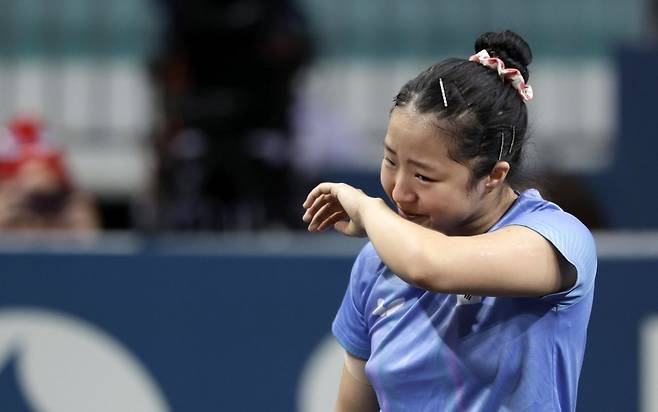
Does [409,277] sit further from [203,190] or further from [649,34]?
[649,34]

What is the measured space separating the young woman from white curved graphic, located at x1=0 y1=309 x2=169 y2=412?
2.14 m

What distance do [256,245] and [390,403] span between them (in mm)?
2425

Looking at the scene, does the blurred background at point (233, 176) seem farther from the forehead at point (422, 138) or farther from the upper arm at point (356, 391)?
the upper arm at point (356, 391)

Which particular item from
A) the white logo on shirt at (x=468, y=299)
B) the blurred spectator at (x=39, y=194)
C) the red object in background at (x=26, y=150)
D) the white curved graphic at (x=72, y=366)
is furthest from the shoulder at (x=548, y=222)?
the red object in background at (x=26, y=150)

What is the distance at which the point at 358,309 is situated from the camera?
2225 mm

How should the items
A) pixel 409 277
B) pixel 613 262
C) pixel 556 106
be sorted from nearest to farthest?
pixel 409 277 → pixel 613 262 → pixel 556 106

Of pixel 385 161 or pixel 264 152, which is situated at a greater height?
pixel 385 161

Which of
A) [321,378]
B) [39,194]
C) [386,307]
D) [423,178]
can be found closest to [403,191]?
[423,178]

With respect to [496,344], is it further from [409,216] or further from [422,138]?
[422,138]

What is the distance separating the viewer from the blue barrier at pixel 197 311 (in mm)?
4066

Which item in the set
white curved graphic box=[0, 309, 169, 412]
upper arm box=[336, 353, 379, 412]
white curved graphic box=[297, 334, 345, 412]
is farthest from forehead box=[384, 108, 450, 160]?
white curved graphic box=[0, 309, 169, 412]

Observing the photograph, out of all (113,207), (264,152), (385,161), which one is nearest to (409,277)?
(385,161)

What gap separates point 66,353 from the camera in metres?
4.11

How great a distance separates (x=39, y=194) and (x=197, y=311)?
1240 mm
